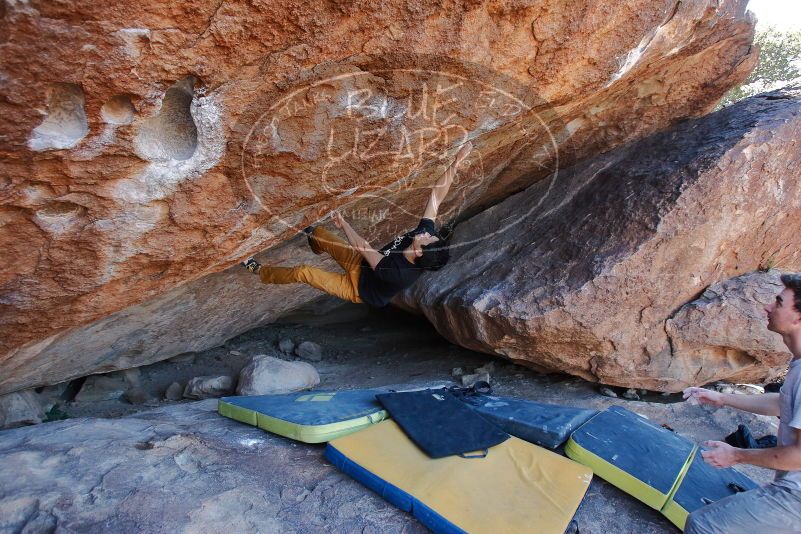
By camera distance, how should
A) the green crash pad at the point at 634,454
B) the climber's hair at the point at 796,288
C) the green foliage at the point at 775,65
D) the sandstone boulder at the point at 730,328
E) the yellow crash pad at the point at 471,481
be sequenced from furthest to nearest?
the green foliage at the point at 775,65, the sandstone boulder at the point at 730,328, the green crash pad at the point at 634,454, the yellow crash pad at the point at 471,481, the climber's hair at the point at 796,288

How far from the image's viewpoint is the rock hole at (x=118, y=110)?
5.97ft

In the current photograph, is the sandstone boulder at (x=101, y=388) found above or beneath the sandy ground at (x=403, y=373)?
beneath

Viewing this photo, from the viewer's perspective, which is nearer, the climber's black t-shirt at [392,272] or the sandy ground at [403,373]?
the sandy ground at [403,373]

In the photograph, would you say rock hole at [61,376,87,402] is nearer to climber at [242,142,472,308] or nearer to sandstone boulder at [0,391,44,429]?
sandstone boulder at [0,391,44,429]

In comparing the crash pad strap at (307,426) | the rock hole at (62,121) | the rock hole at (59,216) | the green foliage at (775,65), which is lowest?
the crash pad strap at (307,426)

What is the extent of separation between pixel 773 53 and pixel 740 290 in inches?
271

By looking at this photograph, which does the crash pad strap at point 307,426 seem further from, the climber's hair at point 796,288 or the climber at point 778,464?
the climber's hair at point 796,288

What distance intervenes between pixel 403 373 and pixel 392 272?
1.61m

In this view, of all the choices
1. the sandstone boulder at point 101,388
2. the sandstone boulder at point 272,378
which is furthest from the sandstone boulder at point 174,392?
the sandstone boulder at point 272,378

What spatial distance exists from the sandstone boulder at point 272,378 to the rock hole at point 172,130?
2.31 m

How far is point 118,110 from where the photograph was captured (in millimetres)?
1857

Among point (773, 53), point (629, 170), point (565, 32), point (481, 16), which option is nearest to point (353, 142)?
point (481, 16)

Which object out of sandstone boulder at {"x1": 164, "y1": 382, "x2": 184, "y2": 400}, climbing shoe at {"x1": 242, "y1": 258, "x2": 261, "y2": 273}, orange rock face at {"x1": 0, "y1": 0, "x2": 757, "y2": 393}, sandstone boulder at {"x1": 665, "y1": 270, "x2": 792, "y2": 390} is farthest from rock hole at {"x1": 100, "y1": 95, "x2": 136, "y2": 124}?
sandstone boulder at {"x1": 665, "y1": 270, "x2": 792, "y2": 390}

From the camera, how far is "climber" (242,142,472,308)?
3.20 metres
